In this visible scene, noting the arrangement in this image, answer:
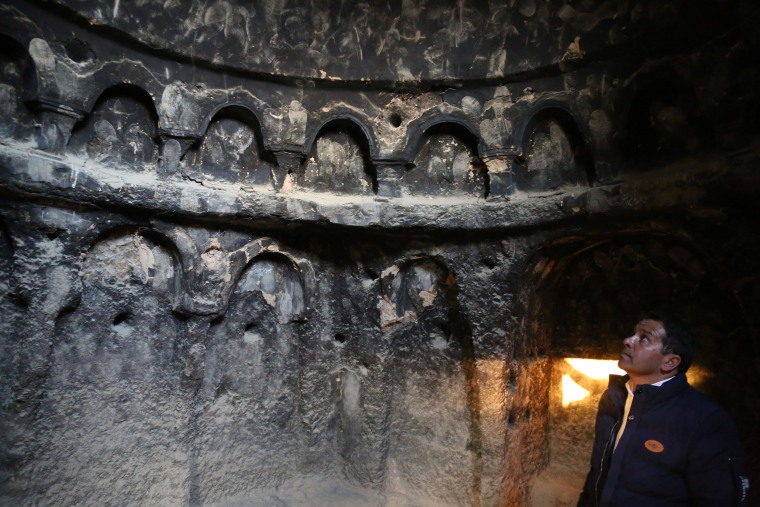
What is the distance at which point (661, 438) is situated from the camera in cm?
212

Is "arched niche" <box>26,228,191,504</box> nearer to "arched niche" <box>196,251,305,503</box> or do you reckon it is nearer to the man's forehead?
"arched niche" <box>196,251,305,503</box>

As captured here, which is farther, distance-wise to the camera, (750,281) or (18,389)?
(18,389)

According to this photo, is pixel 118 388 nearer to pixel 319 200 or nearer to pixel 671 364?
pixel 319 200

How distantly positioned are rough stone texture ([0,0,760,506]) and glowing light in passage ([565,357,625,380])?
78mm

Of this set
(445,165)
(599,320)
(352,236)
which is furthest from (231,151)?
(599,320)

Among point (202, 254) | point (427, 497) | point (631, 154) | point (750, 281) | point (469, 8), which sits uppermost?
point (469, 8)

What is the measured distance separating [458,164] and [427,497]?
245 cm

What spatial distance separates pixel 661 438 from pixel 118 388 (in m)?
3.08

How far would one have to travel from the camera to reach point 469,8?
3.65 m

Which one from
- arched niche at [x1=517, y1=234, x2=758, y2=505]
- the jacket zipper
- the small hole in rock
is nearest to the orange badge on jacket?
the jacket zipper

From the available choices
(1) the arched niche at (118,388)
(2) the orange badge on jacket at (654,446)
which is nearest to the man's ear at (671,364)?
(2) the orange badge on jacket at (654,446)

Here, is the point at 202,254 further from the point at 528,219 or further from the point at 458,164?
the point at 528,219

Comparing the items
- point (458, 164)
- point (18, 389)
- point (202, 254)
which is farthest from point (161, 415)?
point (458, 164)

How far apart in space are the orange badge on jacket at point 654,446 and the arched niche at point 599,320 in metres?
1.21
